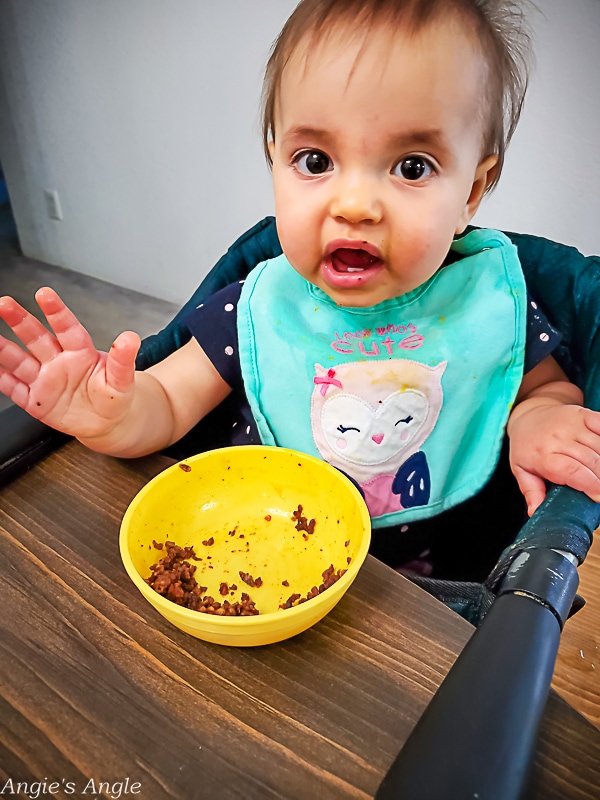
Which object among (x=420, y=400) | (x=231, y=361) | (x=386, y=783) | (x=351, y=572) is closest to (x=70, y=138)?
(x=231, y=361)

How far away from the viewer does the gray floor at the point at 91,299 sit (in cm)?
253

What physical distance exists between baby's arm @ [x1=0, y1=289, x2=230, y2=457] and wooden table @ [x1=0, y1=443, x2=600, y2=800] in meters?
0.14

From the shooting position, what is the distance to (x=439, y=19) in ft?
2.23

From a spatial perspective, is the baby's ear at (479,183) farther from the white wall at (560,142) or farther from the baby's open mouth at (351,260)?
the white wall at (560,142)

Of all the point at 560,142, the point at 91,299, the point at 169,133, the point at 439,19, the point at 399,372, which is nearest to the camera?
the point at 439,19

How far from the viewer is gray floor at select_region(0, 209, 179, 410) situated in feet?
8.30

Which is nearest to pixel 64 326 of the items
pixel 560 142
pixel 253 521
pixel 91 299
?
pixel 253 521

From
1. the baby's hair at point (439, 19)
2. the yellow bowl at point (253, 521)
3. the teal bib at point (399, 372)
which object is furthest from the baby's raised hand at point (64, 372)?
the baby's hair at point (439, 19)

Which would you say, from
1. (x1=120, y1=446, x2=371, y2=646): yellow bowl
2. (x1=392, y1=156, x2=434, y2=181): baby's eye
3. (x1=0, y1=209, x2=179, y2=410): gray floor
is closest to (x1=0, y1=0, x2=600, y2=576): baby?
(x1=392, y1=156, x2=434, y2=181): baby's eye

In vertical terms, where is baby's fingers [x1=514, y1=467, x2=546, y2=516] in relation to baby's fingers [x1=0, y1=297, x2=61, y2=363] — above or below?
below

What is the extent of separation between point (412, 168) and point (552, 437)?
355 millimetres

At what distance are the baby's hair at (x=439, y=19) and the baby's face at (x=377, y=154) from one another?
2cm

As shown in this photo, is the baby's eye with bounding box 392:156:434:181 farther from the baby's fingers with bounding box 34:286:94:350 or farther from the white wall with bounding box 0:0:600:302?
the white wall with bounding box 0:0:600:302

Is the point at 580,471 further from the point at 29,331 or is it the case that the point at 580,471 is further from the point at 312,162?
the point at 29,331
